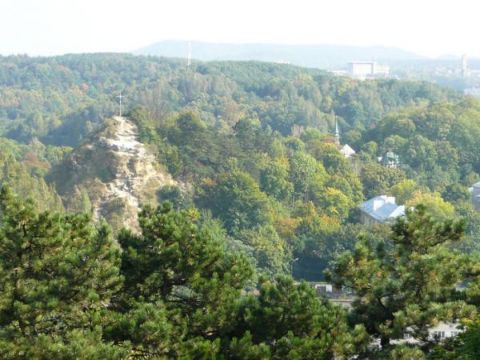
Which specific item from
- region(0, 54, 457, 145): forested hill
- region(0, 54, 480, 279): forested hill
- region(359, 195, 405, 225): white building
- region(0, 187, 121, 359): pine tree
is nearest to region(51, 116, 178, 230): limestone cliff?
region(0, 54, 480, 279): forested hill

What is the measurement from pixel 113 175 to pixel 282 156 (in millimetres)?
15364

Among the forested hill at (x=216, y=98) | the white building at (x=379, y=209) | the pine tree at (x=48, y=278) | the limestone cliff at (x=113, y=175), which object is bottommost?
the forested hill at (x=216, y=98)

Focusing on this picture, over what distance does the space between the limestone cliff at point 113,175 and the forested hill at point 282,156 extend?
270 mm

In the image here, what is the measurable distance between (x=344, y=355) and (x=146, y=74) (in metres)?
160

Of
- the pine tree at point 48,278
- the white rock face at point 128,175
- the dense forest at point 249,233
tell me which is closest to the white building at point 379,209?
the dense forest at point 249,233

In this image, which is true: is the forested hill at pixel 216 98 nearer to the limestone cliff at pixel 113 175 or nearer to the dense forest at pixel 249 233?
the dense forest at pixel 249 233

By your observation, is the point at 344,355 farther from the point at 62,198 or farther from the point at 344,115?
the point at 344,115

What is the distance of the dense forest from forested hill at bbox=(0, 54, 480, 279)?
0.52 ft

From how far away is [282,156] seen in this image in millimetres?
66625

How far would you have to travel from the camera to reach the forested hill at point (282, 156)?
173 feet

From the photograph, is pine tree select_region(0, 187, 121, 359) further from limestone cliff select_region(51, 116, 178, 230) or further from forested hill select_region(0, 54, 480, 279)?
limestone cliff select_region(51, 116, 178, 230)

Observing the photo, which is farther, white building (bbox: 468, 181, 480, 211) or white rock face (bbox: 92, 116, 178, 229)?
white building (bbox: 468, 181, 480, 211)

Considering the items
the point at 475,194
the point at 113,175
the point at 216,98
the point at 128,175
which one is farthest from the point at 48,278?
the point at 216,98

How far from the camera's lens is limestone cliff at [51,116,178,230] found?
5391 cm
